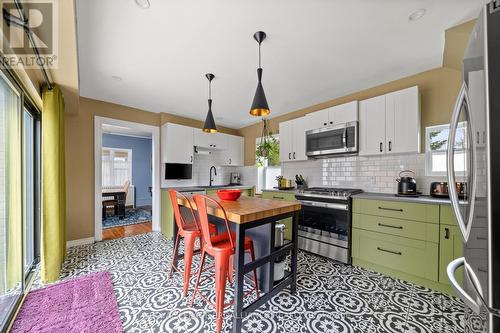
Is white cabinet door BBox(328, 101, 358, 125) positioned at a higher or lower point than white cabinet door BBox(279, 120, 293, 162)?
higher

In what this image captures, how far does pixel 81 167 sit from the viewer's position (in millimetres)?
3346

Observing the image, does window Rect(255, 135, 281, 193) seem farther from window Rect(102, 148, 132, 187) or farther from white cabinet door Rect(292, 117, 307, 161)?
window Rect(102, 148, 132, 187)

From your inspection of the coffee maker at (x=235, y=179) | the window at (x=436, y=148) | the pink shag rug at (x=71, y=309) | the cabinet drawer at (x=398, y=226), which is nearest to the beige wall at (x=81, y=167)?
the pink shag rug at (x=71, y=309)

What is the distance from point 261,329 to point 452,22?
2938mm

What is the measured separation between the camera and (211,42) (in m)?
1.98

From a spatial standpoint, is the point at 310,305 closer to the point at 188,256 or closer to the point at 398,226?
the point at 188,256

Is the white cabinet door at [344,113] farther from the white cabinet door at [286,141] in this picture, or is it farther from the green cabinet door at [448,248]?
the green cabinet door at [448,248]

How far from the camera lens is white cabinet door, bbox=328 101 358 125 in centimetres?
291

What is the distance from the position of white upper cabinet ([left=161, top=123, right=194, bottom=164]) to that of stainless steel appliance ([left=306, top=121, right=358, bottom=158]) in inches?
93.4

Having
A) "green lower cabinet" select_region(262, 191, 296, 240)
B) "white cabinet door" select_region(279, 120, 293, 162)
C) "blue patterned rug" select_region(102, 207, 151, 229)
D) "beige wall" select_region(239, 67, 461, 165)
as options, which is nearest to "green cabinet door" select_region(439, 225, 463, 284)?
"beige wall" select_region(239, 67, 461, 165)

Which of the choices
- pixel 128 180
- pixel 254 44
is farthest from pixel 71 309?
pixel 128 180

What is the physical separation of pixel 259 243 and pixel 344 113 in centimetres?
225

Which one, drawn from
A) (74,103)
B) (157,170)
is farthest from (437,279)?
(74,103)

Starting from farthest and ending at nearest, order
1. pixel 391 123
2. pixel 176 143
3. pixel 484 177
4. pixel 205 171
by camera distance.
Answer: pixel 205 171, pixel 176 143, pixel 391 123, pixel 484 177
